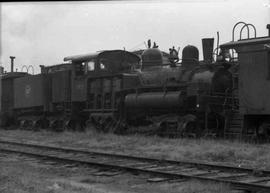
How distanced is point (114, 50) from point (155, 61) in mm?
2693

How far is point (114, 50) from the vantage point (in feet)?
71.2

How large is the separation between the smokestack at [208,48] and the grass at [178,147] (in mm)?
3318

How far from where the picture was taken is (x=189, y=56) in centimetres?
1802

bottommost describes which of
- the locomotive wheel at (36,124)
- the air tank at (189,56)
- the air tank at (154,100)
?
the locomotive wheel at (36,124)

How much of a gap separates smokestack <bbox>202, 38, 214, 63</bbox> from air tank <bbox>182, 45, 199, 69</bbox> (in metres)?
0.52

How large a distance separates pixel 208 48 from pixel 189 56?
0.94 metres

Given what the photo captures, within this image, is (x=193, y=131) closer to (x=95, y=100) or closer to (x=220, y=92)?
(x=220, y=92)

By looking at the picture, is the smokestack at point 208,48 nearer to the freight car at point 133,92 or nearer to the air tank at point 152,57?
the freight car at point 133,92

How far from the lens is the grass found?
1140 cm

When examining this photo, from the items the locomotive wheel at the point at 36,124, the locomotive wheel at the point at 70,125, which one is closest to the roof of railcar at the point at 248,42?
the locomotive wheel at the point at 70,125

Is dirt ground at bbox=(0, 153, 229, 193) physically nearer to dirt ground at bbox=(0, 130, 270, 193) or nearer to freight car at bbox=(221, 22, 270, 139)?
dirt ground at bbox=(0, 130, 270, 193)

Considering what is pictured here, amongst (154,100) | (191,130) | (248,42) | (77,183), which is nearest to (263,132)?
(248,42)

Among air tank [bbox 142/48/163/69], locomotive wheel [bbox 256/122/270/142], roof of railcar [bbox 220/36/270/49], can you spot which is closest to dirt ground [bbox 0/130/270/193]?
locomotive wheel [bbox 256/122/270/142]

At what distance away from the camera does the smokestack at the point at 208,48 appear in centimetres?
1717
